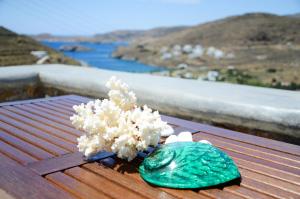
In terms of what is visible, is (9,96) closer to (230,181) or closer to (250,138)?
(250,138)

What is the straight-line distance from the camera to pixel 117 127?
156 cm

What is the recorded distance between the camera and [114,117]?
1.59m

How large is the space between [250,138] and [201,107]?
974mm

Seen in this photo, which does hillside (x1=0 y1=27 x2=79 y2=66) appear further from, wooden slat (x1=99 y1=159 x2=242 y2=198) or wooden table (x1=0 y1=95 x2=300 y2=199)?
wooden slat (x1=99 y1=159 x2=242 y2=198)

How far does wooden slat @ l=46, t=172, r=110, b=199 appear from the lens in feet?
4.30

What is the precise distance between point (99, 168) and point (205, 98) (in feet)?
5.18

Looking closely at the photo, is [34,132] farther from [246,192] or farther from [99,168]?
[246,192]

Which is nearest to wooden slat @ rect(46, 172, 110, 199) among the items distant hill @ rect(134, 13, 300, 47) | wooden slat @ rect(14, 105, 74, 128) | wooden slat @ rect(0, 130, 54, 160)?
wooden slat @ rect(0, 130, 54, 160)

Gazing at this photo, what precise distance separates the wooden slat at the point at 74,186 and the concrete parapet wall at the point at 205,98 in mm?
1634

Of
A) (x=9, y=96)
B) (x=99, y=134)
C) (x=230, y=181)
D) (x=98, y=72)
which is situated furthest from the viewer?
(x=98, y=72)

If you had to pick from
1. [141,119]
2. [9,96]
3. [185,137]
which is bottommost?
[9,96]

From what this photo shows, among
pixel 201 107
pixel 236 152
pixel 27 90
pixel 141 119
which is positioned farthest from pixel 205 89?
pixel 27 90

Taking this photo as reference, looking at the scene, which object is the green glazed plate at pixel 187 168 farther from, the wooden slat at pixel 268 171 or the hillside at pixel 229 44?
the hillside at pixel 229 44

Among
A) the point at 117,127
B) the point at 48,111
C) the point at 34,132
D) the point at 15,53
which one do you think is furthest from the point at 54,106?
the point at 15,53
